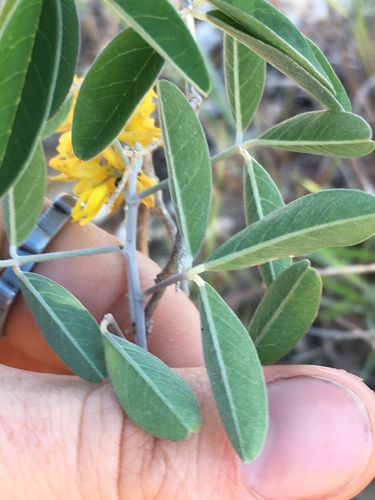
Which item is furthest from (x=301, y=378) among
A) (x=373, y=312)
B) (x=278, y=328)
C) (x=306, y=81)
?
(x=373, y=312)

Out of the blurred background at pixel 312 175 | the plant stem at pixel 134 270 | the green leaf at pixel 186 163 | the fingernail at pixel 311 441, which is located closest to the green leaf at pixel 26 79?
the green leaf at pixel 186 163

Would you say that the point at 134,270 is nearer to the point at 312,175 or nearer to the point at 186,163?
the point at 186,163

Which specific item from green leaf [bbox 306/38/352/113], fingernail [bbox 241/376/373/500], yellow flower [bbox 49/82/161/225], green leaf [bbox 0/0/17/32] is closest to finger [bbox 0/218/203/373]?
yellow flower [bbox 49/82/161/225]

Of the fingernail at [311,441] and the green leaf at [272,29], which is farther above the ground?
the green leaf at [272,29]

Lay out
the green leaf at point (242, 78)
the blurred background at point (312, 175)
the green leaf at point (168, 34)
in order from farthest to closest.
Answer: the blurred background at point (312, 175)
the green leaf at point (242, 78)
the green leaf at point (168, 34)

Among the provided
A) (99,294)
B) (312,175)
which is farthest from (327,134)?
(312,175)

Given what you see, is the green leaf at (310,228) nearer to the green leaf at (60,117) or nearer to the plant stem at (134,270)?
the plant stem at (134,270)

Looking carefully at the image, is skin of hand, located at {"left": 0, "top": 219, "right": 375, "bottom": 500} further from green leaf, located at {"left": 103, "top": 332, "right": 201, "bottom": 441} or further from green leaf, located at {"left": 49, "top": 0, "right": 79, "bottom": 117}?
green leaf, located at {"left": 49, "top": 0, "right": 79, "bottom": 117}
